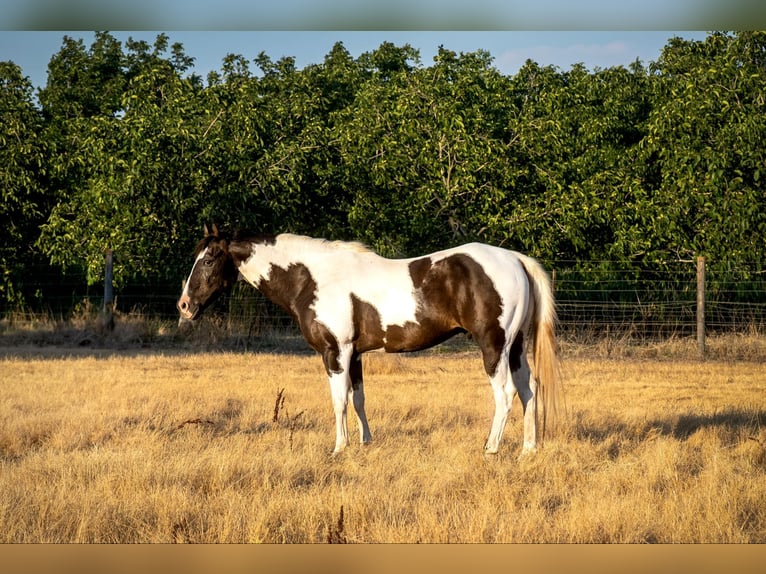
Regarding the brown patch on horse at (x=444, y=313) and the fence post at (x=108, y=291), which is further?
the fence post at (x=108, y=291)

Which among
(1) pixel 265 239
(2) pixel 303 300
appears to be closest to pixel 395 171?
(1) pixel 265 239

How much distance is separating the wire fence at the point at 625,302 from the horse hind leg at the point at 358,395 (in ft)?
27.5

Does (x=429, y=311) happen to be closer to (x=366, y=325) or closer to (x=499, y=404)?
(x=366, y=325)

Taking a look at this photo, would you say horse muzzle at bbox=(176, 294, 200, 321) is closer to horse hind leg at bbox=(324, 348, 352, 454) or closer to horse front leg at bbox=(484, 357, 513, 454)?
horse hind leg at bbox=(324, 348, 352, 454)

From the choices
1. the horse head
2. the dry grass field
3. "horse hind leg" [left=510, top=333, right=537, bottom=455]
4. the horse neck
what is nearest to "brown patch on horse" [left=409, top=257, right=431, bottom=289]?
"horse hind leg" [left=510, top=333, right=537, bottom=455]

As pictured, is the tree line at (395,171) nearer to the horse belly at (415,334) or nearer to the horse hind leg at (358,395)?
the horse hind leg at (358,395)

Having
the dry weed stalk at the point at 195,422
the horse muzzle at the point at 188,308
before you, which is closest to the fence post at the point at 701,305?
the dry weed stalk at the point at 195,422

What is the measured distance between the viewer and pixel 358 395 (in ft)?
23.5

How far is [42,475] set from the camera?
5746 mm

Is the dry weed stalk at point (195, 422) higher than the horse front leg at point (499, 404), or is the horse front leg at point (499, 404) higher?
the horse front leg at point (499, 404)

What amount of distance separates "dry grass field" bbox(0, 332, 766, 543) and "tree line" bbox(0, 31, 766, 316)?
486 centimetres

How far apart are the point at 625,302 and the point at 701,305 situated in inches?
73.6

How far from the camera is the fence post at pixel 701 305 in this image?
14.3m

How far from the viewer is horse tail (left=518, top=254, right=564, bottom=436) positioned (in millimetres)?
6828
